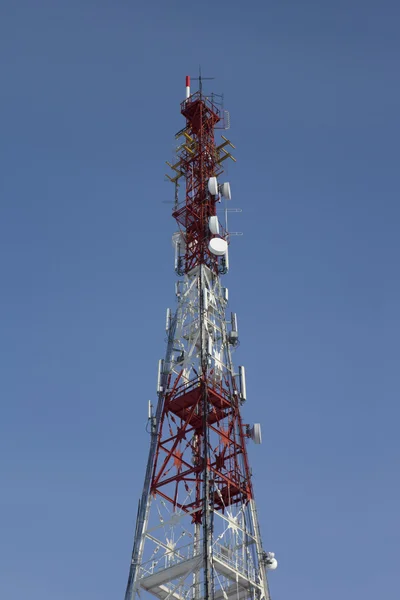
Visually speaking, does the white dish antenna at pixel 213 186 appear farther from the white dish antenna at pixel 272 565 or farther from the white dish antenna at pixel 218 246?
the white dish antenna at pixel 272 565

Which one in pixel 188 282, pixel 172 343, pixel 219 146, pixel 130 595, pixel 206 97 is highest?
pixel 206 97

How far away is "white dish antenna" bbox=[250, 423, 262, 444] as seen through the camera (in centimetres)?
4650

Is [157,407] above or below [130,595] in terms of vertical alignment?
above

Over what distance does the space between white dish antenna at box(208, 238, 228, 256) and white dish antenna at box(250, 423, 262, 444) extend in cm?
1108

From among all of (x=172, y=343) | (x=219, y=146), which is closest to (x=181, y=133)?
(x=219, y=146)

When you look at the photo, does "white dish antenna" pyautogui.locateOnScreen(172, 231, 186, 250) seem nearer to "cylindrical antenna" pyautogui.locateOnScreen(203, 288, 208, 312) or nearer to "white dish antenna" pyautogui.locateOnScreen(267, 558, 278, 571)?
"cylindrical antenna" pyautogui.locateOnScreen(203, 288, 208, 312)

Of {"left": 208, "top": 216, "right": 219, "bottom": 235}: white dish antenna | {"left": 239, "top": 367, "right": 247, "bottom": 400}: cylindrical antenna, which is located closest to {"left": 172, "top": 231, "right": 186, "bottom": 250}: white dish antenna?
{"left": 208, "top": 216, "right": 219, "bottom": 235}: white dish antenna

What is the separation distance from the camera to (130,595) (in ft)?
132

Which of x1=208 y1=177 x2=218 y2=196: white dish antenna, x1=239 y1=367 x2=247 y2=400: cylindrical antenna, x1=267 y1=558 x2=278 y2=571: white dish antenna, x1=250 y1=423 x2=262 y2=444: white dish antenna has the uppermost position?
x1=208 y1=177 x2=218 y2=196: white dish antenna

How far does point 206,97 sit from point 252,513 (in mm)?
29129

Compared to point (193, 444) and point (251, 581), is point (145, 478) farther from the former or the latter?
point (251, 581)

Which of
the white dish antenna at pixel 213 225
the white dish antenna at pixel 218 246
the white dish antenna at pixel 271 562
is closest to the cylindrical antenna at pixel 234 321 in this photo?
the white dish antenna at pixel 218 246

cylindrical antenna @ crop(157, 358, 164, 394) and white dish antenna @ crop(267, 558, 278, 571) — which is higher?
cylindrical antenna @ crop(157, 358, 164, 394)

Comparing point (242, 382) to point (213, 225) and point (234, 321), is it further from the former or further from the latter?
point (213, 225)
